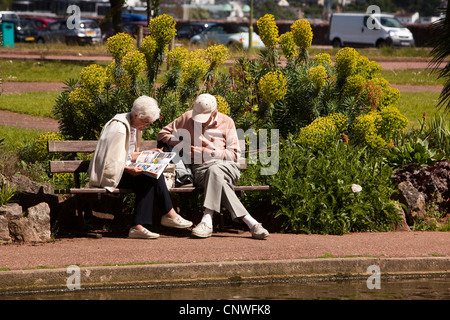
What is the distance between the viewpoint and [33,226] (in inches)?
263

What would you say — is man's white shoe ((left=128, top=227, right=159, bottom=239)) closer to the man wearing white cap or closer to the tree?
the man wearing white cap

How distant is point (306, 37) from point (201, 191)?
9.09ft

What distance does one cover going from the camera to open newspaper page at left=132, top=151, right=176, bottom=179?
22.2ft

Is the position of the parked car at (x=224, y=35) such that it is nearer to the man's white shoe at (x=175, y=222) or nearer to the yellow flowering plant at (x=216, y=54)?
the yellow flowering plant at (x=216, y=54)

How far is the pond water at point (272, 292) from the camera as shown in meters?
5.44

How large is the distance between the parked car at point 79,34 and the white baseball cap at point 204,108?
2523cm

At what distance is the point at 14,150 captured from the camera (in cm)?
867

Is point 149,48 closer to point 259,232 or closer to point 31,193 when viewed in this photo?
point 31,193

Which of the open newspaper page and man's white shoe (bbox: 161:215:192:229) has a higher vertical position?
the open newspaper page

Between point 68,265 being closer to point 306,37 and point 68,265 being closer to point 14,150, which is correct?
point 14,150

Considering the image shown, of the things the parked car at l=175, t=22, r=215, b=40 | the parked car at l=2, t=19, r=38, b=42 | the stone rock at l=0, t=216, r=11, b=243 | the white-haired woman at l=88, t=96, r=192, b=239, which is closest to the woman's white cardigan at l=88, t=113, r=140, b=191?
the white-haired woman at l=88, t=96, r=192, b=239

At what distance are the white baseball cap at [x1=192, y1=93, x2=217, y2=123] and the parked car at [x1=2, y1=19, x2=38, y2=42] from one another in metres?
31.1

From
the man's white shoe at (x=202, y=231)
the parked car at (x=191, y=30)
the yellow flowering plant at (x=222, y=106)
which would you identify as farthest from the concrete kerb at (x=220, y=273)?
the parked car at (x=191, y=30)

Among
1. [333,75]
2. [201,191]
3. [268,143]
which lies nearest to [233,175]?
[201,191]
